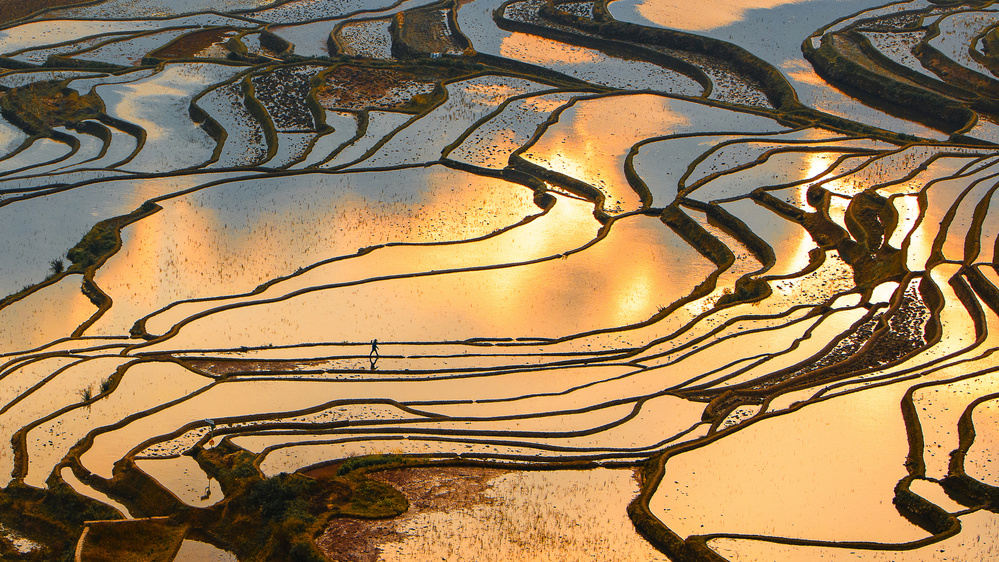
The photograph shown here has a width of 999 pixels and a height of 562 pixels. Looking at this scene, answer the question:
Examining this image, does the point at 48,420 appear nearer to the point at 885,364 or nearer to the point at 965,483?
the point at 965,483

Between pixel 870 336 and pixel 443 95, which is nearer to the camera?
pixel 870 336

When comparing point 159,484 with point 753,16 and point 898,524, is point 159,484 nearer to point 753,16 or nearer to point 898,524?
point 898,524

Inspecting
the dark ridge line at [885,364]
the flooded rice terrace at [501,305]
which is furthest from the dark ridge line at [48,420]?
the dark ridge line at [885,364]

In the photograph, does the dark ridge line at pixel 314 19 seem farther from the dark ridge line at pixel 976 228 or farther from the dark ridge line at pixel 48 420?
the dark ridge line at pixel 48 420

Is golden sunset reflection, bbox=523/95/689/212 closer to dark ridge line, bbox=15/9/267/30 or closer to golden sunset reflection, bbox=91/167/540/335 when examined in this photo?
golden sunset reflection, bbox=91/167/540/335

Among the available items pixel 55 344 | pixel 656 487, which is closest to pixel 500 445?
pixel 656 487

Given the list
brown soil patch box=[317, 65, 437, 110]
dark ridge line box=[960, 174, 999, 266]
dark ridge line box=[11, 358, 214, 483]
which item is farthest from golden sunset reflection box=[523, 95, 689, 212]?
dark ridge line box=[11, 358, 214, 483]
